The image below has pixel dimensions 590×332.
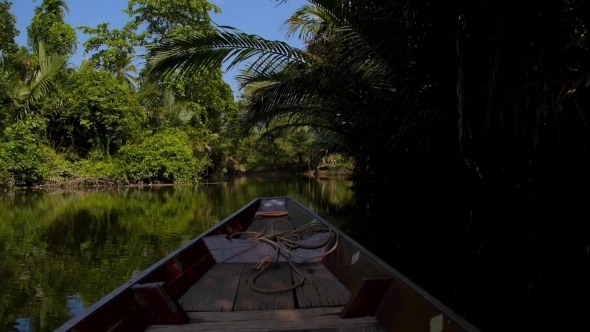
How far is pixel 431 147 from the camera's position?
4.41m

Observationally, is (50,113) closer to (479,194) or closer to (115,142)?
(115,142)

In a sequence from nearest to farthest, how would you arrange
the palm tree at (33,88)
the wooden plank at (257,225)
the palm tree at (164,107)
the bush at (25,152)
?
the wooden plank at (257,225)
the bush at (25,152)
the palm tree at (33,88)
the palm tree at (164,107)

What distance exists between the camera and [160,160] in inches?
928

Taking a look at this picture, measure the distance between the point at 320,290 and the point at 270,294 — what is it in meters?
0.35

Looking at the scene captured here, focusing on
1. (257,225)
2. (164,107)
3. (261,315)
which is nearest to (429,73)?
(261,315)

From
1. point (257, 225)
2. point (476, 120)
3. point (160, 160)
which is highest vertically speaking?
point (476, 120)

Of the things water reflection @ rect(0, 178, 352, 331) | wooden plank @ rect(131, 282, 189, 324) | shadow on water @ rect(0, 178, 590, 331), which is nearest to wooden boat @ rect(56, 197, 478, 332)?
wooden plank @ rect(131, 282, 189, 324)

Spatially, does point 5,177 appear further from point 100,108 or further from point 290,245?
point 290,245

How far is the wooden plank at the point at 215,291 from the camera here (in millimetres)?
2963

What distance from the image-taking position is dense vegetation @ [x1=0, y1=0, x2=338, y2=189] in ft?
67.8

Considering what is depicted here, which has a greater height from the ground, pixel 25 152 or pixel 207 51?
pixel 207 51

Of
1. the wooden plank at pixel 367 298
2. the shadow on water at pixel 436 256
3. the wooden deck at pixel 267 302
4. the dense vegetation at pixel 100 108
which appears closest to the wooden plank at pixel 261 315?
the wooden deck at pixel 267 302

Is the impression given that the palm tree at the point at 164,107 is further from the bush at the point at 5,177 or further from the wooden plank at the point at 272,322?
the wooden plank at the point at 272,322

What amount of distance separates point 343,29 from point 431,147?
1630 millimetres
